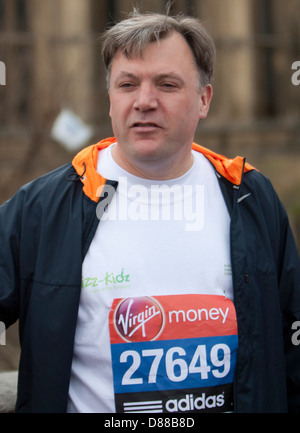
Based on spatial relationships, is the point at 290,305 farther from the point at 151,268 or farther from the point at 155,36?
the point at 155,36

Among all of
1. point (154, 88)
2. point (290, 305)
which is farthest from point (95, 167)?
point (290, 305)

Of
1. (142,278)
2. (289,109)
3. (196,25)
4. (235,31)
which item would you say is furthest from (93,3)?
(142,278)

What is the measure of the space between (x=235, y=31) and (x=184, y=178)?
711 cm

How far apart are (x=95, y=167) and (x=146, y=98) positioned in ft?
1.16

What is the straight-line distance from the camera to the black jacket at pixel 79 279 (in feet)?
6.68

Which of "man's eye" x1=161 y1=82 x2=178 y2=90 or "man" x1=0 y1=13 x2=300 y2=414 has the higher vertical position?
"man's eye" x1=161 y1=82 x2=178 y2=90

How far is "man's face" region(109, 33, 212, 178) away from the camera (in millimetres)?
2164

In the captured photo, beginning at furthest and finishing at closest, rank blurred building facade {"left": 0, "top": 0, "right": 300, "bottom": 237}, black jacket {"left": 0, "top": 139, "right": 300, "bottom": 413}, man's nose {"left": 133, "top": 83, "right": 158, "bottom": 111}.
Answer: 1. blurred building facade {"left": 0, "top": 0, "right": 300, "bottom": 237}
2. man's nose {"left": 133, "top": 83, "right": 158, "bottom": 111}
3. black jacket {"left": 0, "top": 139, "right": 300, "bottom": 413}

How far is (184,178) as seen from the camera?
234 cm

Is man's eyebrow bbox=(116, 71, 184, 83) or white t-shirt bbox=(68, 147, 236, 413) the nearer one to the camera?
white t-shirt bbox=(68, 147, 236, 413)

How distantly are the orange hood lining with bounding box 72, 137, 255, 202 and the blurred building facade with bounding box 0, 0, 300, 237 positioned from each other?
10.5 feet

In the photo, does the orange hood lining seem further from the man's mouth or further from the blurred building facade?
the blurred building facade

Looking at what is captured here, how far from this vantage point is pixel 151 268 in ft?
7.00

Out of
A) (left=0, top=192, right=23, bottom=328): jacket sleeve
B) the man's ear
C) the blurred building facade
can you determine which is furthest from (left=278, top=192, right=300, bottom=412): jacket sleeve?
the blurred building facade
